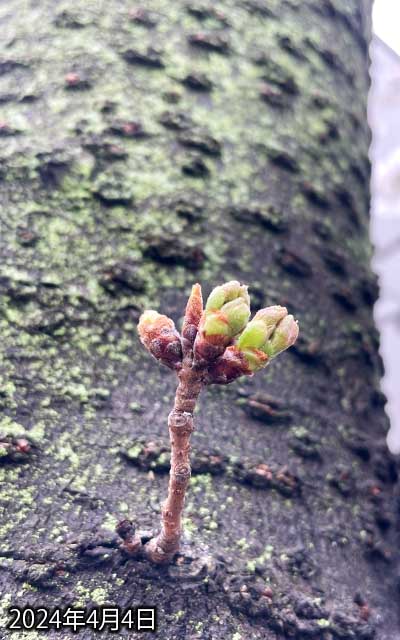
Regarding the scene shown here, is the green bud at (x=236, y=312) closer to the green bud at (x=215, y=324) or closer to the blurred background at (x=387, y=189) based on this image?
the green bud at (x=215, y=324)

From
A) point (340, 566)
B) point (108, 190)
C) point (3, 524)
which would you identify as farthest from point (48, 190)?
point (340, 566)

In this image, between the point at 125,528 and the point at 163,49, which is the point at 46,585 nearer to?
the point at 125,528

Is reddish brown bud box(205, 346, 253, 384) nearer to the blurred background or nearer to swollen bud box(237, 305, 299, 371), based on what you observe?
swollen bud box(237, 305, 299, 371)

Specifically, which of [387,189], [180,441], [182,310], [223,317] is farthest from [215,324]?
[387,189]

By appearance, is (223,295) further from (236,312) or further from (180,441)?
(180,441)

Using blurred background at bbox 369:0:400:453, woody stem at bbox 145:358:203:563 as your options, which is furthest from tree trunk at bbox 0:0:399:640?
blurred background at bbox 369:0:400:453
